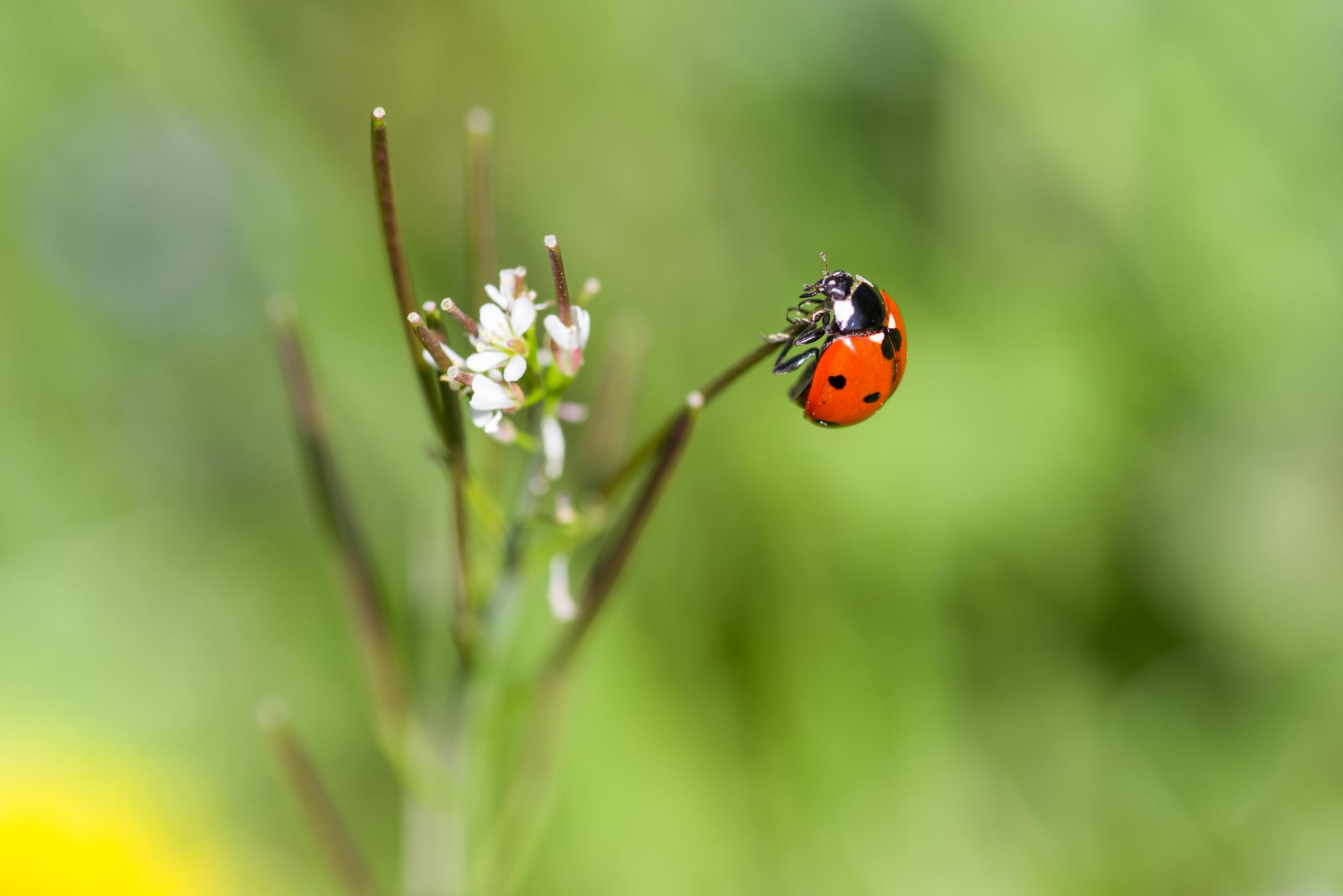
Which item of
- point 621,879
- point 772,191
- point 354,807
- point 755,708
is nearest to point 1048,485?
point 755,708

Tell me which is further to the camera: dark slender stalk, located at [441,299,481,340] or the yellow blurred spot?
the yellow blurred spot

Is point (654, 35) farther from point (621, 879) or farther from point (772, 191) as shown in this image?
point (621, 879)

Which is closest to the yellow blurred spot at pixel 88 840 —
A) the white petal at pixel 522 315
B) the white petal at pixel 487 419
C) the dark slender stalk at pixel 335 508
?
the dark slender stalk at pixel 335 508

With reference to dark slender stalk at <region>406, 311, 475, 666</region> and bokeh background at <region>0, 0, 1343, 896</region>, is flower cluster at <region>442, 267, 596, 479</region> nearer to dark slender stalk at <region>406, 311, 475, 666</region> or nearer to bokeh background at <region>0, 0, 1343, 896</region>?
dark slender stalk at <region>406, 311, 475, 666</region>

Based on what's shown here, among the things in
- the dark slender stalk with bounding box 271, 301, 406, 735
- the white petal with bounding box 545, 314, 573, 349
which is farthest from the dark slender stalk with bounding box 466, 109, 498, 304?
the white petal with bounding box 545, 314, 573, 349

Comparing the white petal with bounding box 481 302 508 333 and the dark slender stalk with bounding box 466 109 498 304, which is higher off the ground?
the dark slender stalk with bounding box 466 109 498 304

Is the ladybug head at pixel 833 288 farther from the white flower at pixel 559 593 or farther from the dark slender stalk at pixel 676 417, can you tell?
the white flower at pixel 559 593
